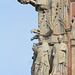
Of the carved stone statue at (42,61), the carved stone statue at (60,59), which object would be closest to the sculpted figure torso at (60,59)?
the carved stone statue at (60,59)

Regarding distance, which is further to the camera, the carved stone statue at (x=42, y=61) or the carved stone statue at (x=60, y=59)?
the carved stone statue at (x=42, y=61)

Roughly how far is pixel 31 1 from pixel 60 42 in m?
2.24

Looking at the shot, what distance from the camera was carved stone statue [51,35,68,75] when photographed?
509 inches

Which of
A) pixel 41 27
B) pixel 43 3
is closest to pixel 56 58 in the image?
pixel 41 27

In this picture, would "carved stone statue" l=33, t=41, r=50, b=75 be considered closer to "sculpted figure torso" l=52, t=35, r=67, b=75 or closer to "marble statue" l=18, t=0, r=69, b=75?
"marble statue" l=18, t=0, r=69, b=75

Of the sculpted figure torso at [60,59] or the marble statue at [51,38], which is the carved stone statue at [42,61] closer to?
the marble statue at [51,38]

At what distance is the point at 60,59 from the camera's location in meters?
13.0

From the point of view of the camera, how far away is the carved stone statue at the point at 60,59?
12.9 metres

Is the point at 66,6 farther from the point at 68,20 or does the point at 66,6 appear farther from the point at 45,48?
the point at 45,48

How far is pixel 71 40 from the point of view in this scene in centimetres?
1364

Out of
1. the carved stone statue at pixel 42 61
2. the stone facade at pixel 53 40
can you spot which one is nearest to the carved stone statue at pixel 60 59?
the stone facade at pixel 53 40

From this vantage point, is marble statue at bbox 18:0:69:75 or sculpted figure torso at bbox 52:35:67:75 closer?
sculpted figure torso at bbox 52:35:67:75

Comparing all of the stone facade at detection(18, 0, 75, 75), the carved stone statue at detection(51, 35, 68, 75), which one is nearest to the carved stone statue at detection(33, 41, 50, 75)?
the stone facade at detection(18, 0, 75, 75)

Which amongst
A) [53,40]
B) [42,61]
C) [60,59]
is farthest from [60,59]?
[53,40]
